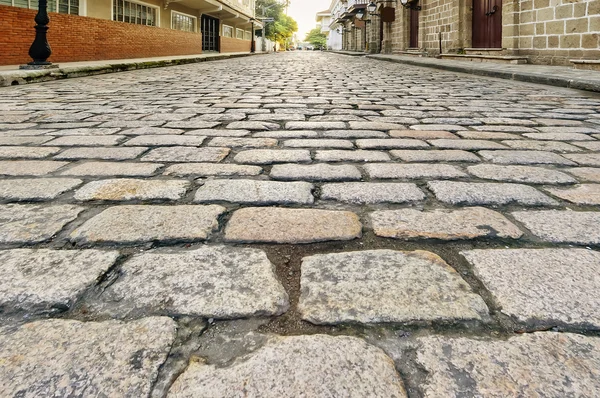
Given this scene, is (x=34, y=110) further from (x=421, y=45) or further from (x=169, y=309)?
(x=421, y=45)

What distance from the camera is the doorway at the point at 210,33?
22.8 meters

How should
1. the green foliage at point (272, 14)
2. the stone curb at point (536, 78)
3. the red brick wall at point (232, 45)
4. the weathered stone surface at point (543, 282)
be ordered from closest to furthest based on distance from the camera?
the weathered stone surface at point (543, 282) → the stone curb at point (536, 78) → the red brick wall at point (232, 45) → the green foliage at point (272, 14)

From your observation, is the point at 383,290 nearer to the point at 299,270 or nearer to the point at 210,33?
the point at 299,270

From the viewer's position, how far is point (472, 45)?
40.3 ft

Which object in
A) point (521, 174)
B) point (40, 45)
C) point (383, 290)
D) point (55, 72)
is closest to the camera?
point (383, 290)

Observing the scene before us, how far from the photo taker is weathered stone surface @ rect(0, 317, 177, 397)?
2.36 feet

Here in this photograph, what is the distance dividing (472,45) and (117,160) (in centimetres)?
1265

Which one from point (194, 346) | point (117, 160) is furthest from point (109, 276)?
point (117, 160)

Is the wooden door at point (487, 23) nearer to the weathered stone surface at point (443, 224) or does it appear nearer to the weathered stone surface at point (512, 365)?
the weathered stone surface at point (443, 224)

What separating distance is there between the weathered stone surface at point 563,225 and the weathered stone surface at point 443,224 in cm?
7

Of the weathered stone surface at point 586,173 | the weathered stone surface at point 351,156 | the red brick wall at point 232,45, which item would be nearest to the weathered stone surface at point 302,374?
the weathered stone surface at point 351,156

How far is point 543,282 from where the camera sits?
101 centimetres

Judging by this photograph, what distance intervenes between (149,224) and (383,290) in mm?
825

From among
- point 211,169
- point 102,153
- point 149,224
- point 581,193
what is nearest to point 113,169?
point 102,153
